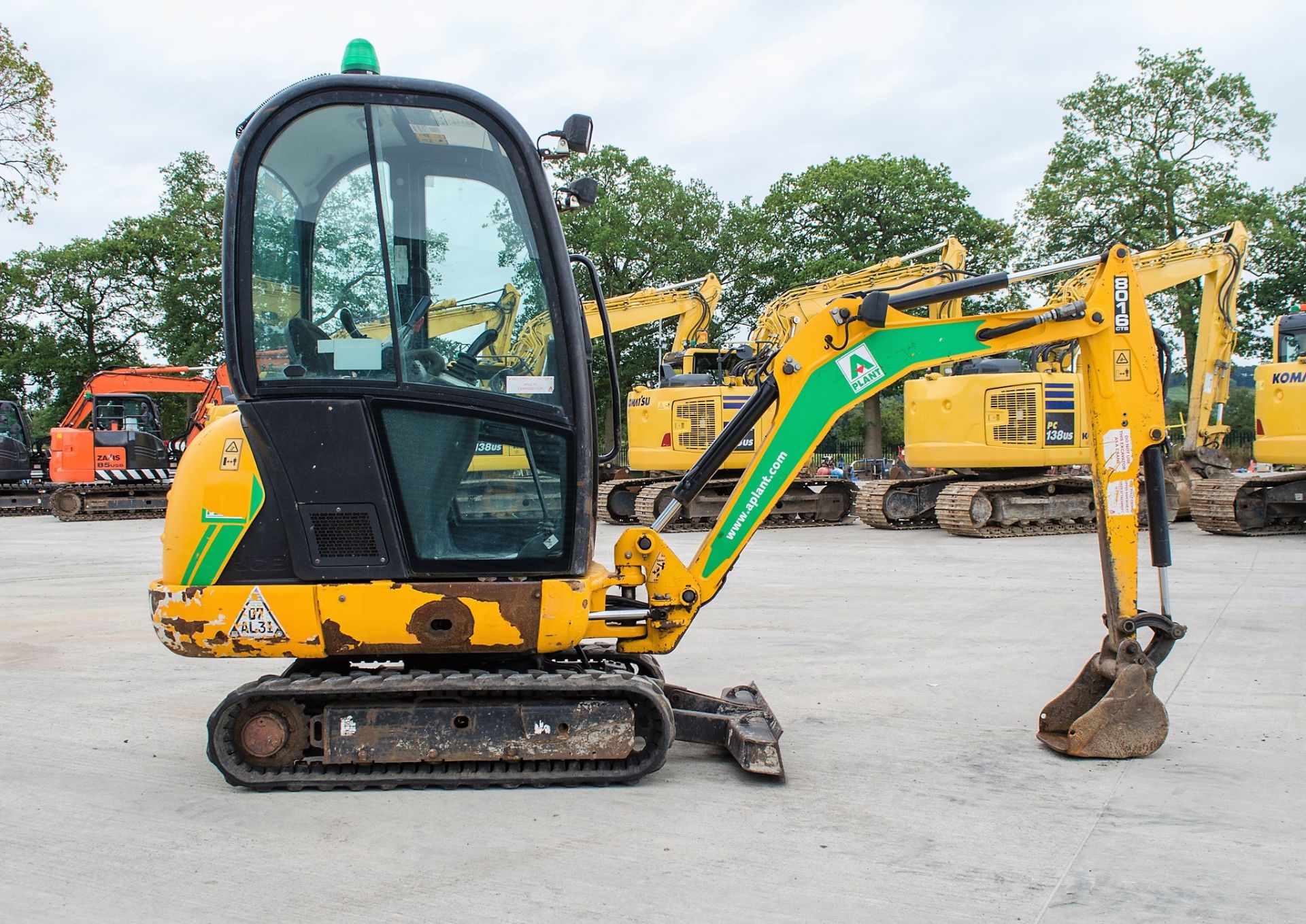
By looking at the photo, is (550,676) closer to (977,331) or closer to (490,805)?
(490,805)

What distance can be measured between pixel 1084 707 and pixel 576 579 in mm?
2479

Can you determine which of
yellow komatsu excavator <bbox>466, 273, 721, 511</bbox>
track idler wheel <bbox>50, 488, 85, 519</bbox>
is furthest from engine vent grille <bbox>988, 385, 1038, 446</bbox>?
track idler wheel <bbox>50, 488, 85, 519</bbox>

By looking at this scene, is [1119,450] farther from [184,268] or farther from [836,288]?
[184,268]

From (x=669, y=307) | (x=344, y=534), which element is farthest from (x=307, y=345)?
(x=669, y=307)

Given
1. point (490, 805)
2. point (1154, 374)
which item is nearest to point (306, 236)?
point (490, 805)

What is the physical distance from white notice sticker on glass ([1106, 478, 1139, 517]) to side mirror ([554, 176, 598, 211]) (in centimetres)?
264

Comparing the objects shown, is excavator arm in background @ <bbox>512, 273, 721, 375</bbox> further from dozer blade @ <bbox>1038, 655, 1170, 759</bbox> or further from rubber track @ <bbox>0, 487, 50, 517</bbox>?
dozer blade @ <bbox>1038, 655, 1170, 759</bbox>

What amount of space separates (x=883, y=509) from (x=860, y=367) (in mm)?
12687

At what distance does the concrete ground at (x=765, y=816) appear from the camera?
11.0 feet

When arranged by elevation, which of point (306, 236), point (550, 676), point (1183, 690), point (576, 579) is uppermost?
point (306, 236)

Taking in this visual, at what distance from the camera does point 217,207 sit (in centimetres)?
4606

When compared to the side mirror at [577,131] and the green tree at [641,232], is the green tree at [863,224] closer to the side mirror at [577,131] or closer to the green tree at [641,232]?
the green tree at [641,232]

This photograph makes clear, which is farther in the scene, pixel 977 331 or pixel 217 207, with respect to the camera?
pixel 217 207

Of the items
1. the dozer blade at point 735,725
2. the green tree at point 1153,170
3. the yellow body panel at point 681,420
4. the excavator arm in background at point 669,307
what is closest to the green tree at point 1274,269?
the green tree at point 1153,170
